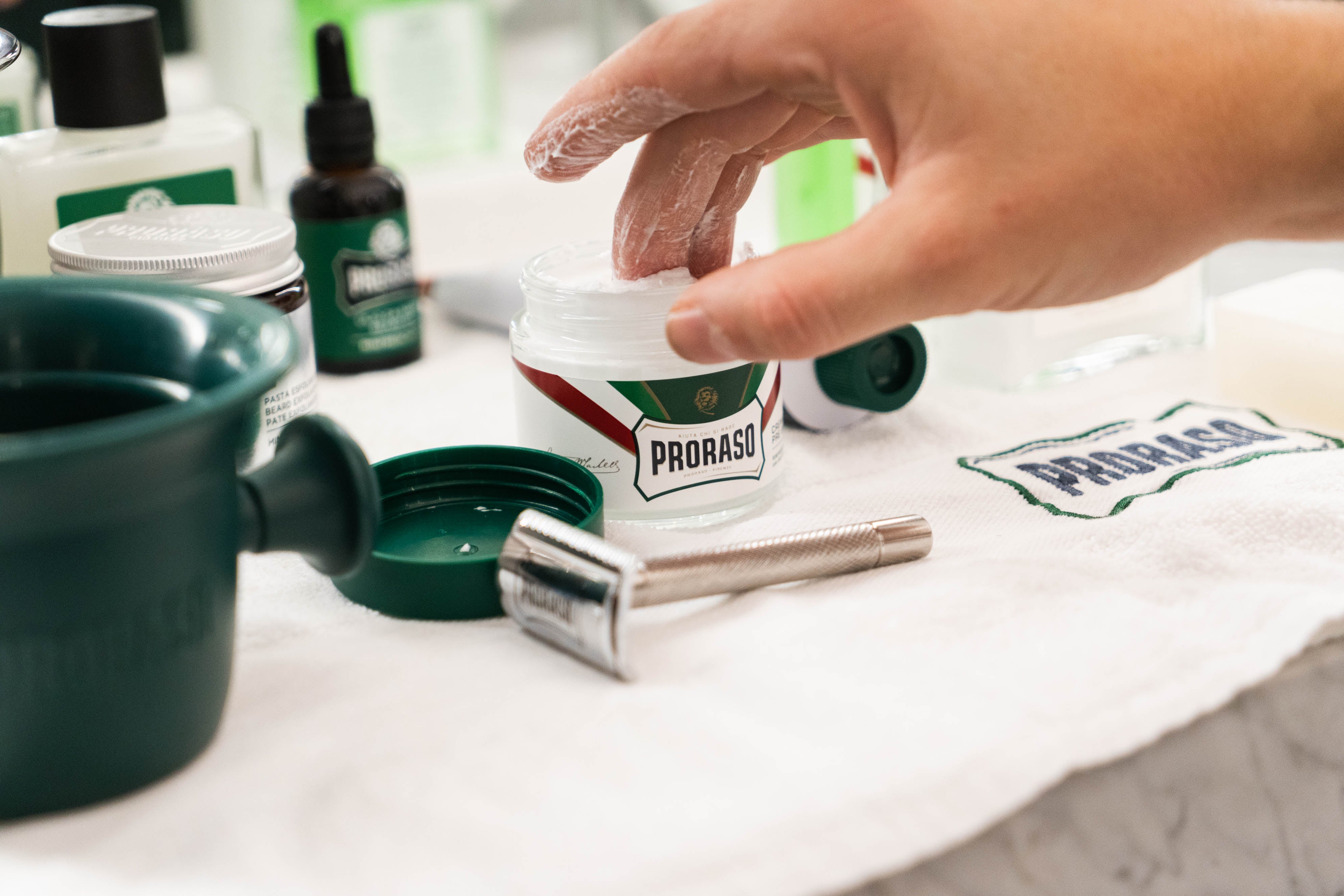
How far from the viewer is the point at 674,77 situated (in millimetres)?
461

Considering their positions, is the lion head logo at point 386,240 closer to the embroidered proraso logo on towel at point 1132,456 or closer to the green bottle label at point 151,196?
the green bottle label at point 151,196

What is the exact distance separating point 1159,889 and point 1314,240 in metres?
0.26

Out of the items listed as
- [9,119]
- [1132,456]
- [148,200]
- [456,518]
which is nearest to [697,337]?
[456,518]

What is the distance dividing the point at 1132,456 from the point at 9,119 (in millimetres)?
668

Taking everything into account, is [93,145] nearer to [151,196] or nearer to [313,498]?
[151,196]

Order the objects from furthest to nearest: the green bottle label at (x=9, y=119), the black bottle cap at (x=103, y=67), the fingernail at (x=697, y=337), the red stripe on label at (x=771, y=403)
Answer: the green bottle label at (x=9, y=119) → the black bottle cap at (x=103, y=67) → the red stripe on label at (x=771, y=403) → the fingernail at (x=697, y=337)

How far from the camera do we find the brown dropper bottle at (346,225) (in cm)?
68

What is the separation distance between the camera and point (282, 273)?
54 centimetres

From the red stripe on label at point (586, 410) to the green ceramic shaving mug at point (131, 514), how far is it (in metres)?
0.14

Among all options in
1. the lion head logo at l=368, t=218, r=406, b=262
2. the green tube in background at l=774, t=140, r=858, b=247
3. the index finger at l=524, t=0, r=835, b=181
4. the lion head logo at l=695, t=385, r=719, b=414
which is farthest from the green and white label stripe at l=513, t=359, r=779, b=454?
the green tube in background at l=774, t=140, r=858, b=247

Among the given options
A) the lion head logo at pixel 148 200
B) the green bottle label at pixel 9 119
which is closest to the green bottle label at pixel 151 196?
the lion head logo at pixel 148 200

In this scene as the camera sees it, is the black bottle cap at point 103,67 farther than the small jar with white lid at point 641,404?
Yes

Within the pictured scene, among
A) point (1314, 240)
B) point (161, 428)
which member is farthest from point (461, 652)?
point (1314, 240)

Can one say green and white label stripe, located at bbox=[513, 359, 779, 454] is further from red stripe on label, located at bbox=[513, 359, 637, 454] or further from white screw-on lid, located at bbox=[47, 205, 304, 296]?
white screw-on lid, located at bbox=[47, 205, 304, 296]
